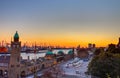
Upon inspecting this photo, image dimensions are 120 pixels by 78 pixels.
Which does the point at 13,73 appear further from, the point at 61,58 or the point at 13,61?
the point at 61,58

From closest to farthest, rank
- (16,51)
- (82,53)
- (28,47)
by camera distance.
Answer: (16,51)
(82,53)
(28,47)

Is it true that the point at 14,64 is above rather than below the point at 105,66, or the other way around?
below

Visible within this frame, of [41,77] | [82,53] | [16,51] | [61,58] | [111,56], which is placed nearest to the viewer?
[111,56]

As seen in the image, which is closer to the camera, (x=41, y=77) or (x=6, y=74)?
(x=41, y=77)

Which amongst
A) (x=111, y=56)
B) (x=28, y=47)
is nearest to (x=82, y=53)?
(x=111, y=56)

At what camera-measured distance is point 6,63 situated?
37.0m

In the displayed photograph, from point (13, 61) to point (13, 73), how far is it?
1.56 meters

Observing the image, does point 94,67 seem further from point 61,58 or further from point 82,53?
point 82,53

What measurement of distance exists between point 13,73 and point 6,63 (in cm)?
332

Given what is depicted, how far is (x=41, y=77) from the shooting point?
3256cm

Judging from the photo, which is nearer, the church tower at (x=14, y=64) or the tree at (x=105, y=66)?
the tree at (x=105, y=66)

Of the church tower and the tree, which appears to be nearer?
the tree

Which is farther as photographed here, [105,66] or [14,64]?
[14,64]

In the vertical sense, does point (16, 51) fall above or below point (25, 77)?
above
